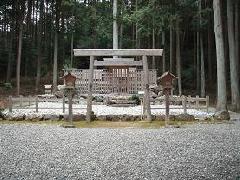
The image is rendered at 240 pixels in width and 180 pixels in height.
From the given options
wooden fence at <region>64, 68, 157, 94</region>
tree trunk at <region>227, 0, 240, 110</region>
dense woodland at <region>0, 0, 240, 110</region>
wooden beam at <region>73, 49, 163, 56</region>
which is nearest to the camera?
wooden beam at <region>73, 49, 163, 56</region>

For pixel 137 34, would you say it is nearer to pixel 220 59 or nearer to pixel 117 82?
pixel 117 82

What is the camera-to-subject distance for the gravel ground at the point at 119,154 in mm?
5621

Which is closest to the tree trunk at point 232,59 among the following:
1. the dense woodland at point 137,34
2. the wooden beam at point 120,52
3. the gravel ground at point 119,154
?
the dense woodland at point 137,34

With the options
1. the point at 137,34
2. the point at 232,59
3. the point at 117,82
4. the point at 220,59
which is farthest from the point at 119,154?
the point at 137,34

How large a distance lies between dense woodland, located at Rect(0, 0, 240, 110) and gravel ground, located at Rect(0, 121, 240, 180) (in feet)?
19.2

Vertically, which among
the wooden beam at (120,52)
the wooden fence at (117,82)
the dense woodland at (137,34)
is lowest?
the wooden fence at (117,82)

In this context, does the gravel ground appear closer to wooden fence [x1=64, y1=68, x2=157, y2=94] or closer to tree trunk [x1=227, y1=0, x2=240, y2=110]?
wooden fence [x1=64, y1=68, x2=157, y2=94]

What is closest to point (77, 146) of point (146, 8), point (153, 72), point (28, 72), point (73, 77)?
point (73, 77)

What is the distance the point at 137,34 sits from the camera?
28.9 metres

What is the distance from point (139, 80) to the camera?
16859mm

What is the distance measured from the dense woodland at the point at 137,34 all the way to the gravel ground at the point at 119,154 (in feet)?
19.2

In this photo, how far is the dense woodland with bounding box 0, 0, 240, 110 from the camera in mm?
21803

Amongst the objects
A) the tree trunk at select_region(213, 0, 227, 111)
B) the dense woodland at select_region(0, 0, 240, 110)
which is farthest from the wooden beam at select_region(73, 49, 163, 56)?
the dense woodland at select_region(0, 0, 240, 110)

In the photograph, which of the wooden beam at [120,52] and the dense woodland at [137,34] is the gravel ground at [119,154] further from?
the dense woodland at [137,34]
